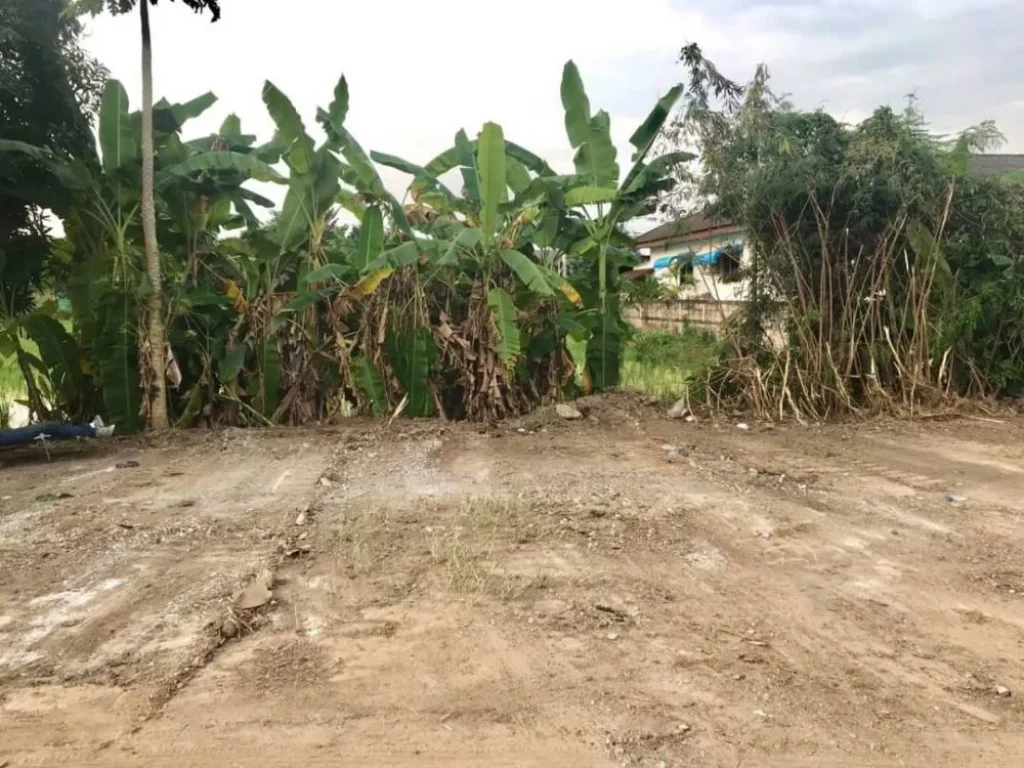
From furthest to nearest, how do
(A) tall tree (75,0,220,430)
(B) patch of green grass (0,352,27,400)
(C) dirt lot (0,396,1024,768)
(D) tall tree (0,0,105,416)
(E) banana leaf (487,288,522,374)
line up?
(B) patch of green grass (0,352,27,400)
(E) banana leaf (487,288,522,374)
(A) tall tree (75,0,220,430)
(D) tall tree (0,0,105,416)
(C) dirt lot (0,396,1024,768)

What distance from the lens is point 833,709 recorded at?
2900mm

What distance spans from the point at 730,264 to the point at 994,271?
3.12 meters

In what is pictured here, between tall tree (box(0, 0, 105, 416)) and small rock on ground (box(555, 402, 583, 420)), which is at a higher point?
tall tree (box(0, 0, 105, 416))

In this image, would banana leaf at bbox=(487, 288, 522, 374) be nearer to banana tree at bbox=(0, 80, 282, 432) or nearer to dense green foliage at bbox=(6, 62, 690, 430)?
dense green foliage at bbox=(6, 62, 690, 430)

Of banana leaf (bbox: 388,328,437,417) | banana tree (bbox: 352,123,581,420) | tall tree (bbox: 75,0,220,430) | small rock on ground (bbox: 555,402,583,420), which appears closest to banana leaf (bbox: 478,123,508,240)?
banana tree (bbox: 352,123,581,420)

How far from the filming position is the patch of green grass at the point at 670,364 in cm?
1023

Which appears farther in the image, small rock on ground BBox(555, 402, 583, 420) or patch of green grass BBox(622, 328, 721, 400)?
patch of green grass BBox(622, 328, 721, 400)

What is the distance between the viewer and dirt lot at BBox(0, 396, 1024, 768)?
2.76m

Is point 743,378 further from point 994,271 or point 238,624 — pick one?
point 238,624

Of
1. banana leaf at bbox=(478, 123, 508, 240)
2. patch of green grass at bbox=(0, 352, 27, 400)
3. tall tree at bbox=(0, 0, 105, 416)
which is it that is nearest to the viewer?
tall tree at bbox=(0, 0, 105, 416)

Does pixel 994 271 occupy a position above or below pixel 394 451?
above

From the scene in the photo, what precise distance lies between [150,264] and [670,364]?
303 inches

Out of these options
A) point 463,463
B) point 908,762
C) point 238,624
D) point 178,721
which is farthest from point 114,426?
point 908,762

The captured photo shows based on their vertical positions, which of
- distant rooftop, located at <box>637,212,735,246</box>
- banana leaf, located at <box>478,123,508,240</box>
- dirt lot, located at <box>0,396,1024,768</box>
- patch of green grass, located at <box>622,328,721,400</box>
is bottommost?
dirt lot, located at <box>0,396,1024,768</box>
